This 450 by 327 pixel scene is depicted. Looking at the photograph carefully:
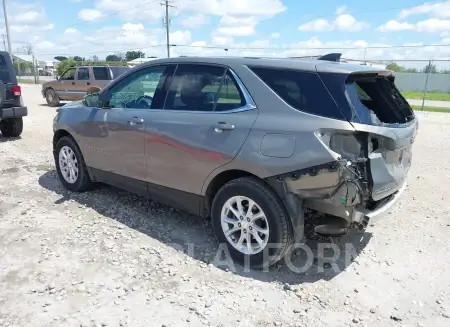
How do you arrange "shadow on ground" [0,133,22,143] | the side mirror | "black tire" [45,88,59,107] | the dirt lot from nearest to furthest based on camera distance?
the dirt lot → the side mirror → "shadow on ground" [0,133,22,143] → "black tire" [45,88,59,107]

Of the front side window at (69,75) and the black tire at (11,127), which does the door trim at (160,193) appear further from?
the front side window at (69,75)

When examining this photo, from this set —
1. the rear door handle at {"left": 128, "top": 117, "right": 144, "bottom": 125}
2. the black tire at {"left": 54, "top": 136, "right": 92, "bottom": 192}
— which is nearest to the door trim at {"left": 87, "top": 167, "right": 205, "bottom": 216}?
the black tire at {"left": 54, "top": 136, "right": 92, "bottom": 192}

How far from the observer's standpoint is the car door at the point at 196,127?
353 centimetres

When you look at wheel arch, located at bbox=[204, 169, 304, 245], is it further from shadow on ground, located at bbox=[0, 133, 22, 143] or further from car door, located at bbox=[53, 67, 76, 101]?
car door, located at bbox=[53, 67, 76, 101]

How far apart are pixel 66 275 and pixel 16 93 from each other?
6.71 m

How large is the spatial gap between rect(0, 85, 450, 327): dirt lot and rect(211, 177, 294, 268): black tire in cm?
16

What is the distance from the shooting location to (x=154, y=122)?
4.10 m

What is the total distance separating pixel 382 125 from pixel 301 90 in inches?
28.2

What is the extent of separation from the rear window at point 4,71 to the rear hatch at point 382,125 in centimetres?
792

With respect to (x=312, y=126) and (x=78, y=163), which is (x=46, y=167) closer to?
(x=78, y=163)

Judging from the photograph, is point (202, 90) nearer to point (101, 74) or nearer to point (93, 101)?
point (93, 101)

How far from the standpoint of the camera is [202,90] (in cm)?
390

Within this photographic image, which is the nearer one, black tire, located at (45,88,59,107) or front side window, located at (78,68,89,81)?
front side window, located at (78,68,89,81)

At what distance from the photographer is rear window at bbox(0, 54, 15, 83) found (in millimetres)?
8586
